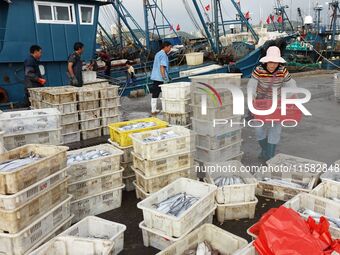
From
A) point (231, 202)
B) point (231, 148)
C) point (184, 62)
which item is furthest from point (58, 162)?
point (184, 62)

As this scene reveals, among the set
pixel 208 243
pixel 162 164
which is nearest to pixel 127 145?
→ pixel 162 164

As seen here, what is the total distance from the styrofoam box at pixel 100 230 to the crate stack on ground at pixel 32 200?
10.7 inches

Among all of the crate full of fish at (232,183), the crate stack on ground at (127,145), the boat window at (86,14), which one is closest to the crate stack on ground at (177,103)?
the crate stack on ground at (127,145)

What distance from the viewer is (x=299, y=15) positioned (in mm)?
47906

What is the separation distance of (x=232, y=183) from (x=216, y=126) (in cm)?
127

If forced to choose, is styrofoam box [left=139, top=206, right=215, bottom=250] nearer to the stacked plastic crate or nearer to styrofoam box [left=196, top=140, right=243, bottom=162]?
the stacked plastic crate

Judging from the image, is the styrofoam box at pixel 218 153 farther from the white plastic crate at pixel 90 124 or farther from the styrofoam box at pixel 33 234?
the white plastic crate at pixel 90 124

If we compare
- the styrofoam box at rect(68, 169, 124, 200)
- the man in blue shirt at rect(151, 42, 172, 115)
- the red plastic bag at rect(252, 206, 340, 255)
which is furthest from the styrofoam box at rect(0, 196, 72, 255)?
the man in blue shirt at rect(151, 42, 172, 115)

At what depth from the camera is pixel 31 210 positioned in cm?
316

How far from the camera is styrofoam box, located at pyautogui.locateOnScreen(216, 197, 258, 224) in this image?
12.8 ft

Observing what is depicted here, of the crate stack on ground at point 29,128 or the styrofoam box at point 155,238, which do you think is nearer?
the styrofoam box at point 155,238

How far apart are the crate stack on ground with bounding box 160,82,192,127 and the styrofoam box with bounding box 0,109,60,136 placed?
201 cm

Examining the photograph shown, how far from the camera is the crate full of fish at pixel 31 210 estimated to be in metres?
2.97

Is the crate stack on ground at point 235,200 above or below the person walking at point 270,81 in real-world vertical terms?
below
